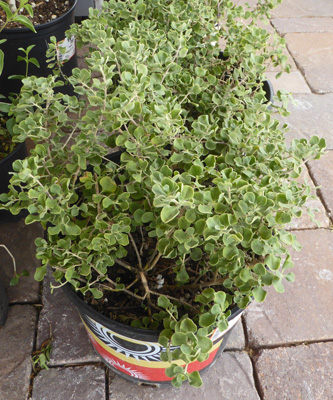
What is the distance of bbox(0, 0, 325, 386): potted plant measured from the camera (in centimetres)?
88

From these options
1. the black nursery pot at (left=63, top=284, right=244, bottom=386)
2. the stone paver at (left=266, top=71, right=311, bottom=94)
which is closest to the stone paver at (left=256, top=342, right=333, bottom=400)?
the black nursery pot at (left=63, top=284, right=244, bottom=386)

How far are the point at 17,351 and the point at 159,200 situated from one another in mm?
1044

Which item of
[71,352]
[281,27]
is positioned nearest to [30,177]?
[71,352]

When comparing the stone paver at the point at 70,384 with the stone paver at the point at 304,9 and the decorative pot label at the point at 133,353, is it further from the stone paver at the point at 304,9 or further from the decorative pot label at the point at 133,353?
the stone paver at the point at 304,9

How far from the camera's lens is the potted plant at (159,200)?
880mm

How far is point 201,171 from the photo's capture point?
0.92 meters

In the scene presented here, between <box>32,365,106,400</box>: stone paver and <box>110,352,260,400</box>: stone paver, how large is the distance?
55 millimetres

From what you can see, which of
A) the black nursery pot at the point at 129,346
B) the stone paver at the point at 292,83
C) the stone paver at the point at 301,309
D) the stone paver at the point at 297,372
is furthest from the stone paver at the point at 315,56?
the black nursery pot at the point at 129,346

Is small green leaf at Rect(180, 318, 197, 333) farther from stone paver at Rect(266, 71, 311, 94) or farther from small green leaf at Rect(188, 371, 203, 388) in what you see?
stone paver at Rect(266, 71, 311, 94)

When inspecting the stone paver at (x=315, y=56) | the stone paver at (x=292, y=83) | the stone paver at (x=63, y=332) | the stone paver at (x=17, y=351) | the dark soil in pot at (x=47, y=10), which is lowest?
the stone paver at (x=17, y=351)

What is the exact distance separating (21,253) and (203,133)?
1.10 metres

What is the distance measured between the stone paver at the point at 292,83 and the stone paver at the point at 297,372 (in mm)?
1658

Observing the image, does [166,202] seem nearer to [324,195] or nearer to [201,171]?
[201,171]

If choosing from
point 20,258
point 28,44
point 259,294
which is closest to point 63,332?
point 20,258
